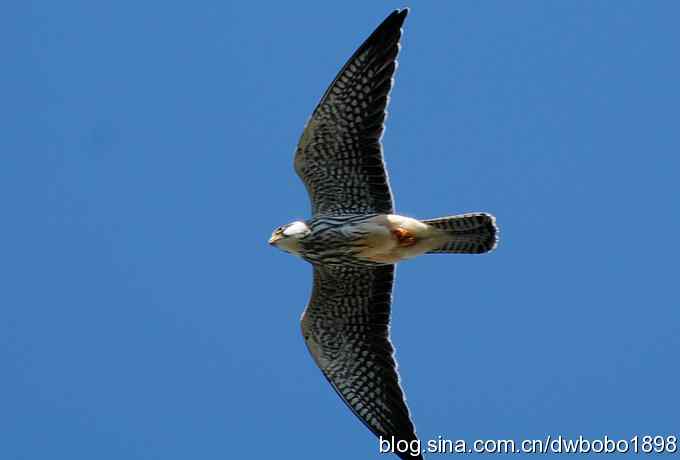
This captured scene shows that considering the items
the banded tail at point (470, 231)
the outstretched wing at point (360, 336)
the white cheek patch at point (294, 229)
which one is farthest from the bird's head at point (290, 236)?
the banded tail at point (470, 231)

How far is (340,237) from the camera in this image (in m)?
11.4

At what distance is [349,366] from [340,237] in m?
1.62

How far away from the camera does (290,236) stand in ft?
37.5

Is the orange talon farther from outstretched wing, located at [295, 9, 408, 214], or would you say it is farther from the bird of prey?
outstretched wing, located at [295, 9, 408, 214]

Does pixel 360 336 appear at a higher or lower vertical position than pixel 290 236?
lower

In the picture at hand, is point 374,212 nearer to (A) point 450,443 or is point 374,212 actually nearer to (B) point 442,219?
(B) point 442,219

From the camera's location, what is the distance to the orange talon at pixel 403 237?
37.1 ft

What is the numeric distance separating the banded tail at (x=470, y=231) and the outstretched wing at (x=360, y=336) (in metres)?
0.94

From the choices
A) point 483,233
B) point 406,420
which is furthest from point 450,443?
point 483,233

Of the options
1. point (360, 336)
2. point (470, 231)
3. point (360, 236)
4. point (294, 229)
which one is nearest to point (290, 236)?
point (294, 229)

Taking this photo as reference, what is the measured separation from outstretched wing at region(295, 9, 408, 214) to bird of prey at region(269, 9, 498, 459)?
11mm

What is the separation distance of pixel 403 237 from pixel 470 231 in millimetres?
729

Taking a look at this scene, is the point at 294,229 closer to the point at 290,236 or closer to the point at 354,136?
the point at 290,236

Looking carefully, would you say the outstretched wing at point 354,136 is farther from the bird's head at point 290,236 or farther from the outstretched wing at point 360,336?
the outstretched wing at point 360,336
